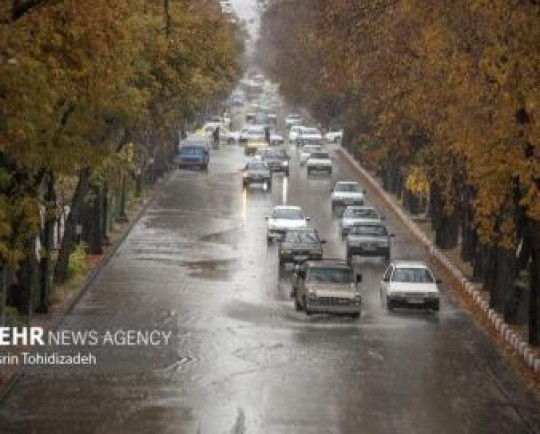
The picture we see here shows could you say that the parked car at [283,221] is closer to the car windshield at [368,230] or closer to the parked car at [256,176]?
the car windshield at [368,230]

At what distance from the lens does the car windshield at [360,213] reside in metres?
55.9

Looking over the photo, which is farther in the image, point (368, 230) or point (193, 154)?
point (193, 154)

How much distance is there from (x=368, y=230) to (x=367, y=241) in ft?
2.45

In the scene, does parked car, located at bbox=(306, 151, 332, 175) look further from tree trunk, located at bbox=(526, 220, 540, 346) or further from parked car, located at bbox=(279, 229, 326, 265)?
tree trunk, located at bbox=(526, 220, 540, 346)

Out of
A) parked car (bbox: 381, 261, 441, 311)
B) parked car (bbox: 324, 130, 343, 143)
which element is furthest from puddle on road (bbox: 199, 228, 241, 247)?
parked car (bbox: 324, 130, 343, 143)

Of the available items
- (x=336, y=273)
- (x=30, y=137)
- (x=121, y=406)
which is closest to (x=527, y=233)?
(x=336, y=273)

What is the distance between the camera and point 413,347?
1208 inches

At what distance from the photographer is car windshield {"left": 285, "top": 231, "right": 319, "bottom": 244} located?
4641cm

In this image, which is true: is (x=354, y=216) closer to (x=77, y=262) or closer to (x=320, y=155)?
(x=77, y=262)

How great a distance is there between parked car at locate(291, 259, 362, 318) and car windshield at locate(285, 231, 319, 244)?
927 cm

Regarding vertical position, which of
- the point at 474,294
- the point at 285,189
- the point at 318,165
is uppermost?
the point at 318,165

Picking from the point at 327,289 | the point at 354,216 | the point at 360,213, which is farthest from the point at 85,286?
the point at 360,213

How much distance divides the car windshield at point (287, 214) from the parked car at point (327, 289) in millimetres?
17056

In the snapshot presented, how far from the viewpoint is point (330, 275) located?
36562 millimetres
